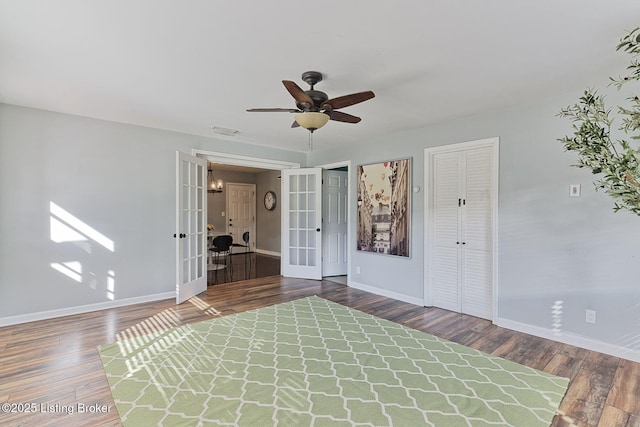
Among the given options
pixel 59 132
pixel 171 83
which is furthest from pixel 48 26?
pixel 59 132

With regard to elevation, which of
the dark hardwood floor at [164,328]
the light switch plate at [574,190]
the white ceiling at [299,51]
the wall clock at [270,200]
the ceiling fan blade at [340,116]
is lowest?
the dark hardwood floor at [164,328]

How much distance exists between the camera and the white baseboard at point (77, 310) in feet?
11.5

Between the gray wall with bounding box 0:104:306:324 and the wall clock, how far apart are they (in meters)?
4.06

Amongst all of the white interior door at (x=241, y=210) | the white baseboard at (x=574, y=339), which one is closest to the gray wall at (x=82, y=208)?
the white interior door at (x=241, y=210)

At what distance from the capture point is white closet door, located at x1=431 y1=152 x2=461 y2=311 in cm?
403

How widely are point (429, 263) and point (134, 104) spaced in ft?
13.7

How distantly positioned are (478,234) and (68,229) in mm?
5108

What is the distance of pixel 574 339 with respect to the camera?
3023 mm

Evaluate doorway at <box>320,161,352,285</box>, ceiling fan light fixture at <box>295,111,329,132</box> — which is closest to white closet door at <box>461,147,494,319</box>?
ceiling fan light fixture at <box>295,111,329,132</box>

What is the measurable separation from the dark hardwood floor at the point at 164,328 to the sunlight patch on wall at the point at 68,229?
3.13 ft

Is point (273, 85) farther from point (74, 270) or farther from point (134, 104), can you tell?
point (74, 270)

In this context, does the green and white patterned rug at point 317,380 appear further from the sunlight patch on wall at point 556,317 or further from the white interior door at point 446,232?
the white interior door at point 446,232

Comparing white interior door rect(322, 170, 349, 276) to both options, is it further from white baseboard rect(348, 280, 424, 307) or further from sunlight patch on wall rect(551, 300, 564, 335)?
sunlight patch on wall rect(551, 300, 564, 335)

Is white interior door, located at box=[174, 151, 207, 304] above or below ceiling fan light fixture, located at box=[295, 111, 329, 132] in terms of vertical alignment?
below
